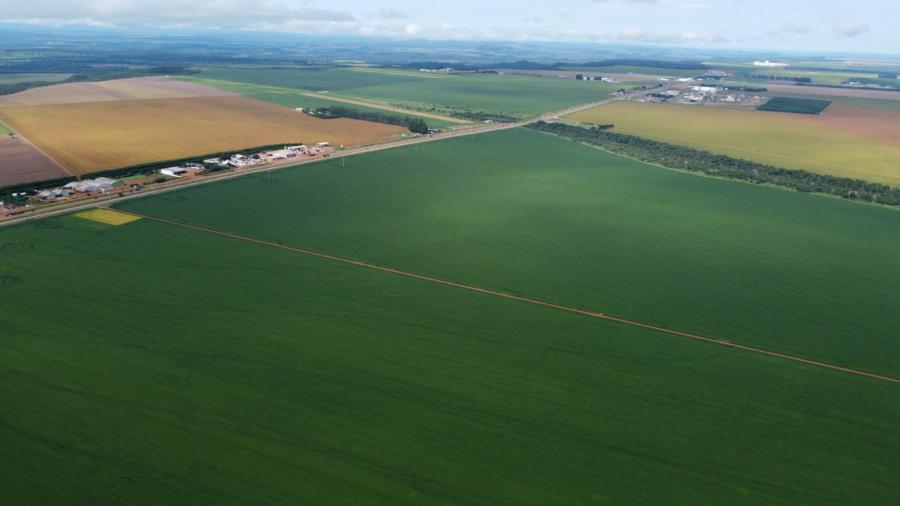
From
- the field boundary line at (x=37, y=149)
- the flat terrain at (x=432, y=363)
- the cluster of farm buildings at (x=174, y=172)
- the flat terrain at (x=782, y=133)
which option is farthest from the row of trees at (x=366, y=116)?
the flat terrain at (x=432, y=363)

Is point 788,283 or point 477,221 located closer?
point 788,283

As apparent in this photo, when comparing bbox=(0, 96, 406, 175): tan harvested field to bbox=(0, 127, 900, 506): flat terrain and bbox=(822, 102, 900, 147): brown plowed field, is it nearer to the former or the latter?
bbox=(0, 127, 900, 506): flat terrain

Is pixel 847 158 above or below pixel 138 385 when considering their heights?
above

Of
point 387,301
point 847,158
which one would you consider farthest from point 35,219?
point 847,158

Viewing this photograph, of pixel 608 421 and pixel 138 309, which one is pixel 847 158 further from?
pixel 138 309

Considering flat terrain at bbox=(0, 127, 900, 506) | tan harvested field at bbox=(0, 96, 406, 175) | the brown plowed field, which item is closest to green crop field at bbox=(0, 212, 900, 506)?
flat terrain at bbox=(0, 127, 900, 506)
